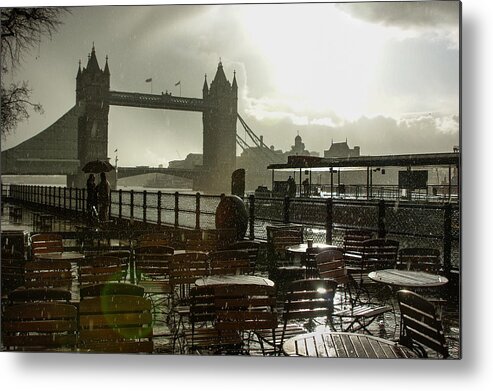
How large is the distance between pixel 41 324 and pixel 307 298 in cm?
169

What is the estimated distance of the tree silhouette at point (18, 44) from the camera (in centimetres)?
445

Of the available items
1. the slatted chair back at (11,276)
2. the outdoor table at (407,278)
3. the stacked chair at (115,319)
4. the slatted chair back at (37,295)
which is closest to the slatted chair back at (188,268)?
the stacked chair at (115,319)

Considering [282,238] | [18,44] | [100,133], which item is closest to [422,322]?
[282,238]

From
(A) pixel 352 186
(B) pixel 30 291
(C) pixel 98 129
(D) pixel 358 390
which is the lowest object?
(D) pixel 358 390

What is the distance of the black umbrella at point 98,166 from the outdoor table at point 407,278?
235 centimetres

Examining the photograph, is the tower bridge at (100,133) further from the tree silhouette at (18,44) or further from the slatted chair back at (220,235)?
the slatted chair back at (220,235)

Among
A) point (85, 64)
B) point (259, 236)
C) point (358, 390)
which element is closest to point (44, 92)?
point (85, 64)

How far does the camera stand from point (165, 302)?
4898 millimetres

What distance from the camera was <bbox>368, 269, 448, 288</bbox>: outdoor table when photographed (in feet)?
13.1

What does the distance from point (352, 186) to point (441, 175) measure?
2.88 ft

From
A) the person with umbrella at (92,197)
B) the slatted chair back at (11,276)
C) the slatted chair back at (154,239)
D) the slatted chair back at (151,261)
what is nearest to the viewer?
the slatted chair back at (11,276)

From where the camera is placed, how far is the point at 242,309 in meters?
3.58

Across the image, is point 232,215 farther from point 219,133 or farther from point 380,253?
point 380,253

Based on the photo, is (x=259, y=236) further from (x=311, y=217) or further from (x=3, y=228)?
(x=3, y=228)
